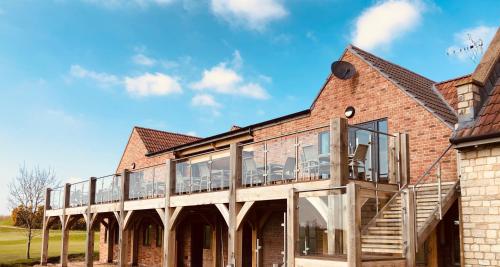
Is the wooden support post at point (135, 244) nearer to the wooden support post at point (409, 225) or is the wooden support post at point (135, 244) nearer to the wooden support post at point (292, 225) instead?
the wooden support post at point (292, 225)

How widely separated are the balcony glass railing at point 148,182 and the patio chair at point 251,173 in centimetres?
443

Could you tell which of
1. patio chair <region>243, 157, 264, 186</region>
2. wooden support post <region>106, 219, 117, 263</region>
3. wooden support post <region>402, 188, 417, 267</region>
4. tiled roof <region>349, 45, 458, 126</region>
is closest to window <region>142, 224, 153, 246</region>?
wooden support post <region>106, 219, 117, 263</region>

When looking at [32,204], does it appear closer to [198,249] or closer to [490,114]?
[198,249]

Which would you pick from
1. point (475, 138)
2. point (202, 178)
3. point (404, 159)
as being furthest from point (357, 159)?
point (202, 178)

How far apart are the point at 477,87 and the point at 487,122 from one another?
3.74 ft

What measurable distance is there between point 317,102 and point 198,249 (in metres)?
9.18

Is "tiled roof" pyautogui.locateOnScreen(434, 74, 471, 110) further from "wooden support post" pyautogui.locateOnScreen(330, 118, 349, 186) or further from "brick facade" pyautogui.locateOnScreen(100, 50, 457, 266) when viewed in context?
"wooden support post" pyautogui.locateOnScreen(330, 118, 349, 186)

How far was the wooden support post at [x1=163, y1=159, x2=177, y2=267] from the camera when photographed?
16016 millimetres

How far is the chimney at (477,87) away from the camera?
12.1m

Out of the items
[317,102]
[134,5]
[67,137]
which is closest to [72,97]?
[67,137]

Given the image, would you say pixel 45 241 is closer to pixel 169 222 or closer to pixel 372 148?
pixel 169 222

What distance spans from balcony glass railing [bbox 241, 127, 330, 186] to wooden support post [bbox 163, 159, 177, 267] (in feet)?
11.4

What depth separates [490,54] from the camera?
13.1 metres

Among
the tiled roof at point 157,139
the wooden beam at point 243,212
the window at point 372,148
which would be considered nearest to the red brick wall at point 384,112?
the window at point 372,148
